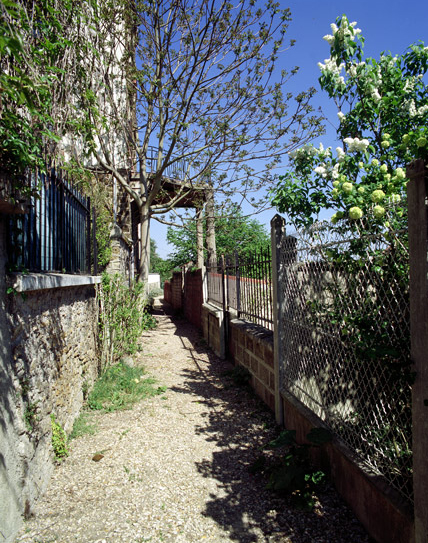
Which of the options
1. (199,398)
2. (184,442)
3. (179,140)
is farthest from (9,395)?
(179,140)

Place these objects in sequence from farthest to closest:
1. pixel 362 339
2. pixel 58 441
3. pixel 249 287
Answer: pixel 249 287
pixel 58 441
pixel 362 339

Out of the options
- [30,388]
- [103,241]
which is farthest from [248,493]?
[103,241]

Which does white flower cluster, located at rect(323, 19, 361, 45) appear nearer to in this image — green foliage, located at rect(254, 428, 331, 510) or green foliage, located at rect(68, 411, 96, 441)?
green foliage, located at rect(254, 428, 331, 510)

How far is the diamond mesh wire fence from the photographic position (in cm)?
197

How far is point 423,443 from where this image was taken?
1688mm

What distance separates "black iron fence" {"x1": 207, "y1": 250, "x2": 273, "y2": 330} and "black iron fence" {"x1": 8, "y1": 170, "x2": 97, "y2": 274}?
2.38 metres

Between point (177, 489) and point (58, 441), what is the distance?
111cm

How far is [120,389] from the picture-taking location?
5094mm

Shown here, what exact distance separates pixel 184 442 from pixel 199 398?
1293mm

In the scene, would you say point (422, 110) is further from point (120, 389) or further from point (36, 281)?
point (120, 389)

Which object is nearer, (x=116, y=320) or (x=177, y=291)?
(x=116, y=320)

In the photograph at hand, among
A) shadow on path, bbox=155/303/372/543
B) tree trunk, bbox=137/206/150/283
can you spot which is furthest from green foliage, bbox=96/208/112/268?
shadow on path, bbox=155/303/372/543

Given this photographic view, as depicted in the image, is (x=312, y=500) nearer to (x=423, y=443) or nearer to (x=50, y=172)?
(x=423, y=443)

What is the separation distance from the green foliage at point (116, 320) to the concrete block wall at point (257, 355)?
1.84 metres
